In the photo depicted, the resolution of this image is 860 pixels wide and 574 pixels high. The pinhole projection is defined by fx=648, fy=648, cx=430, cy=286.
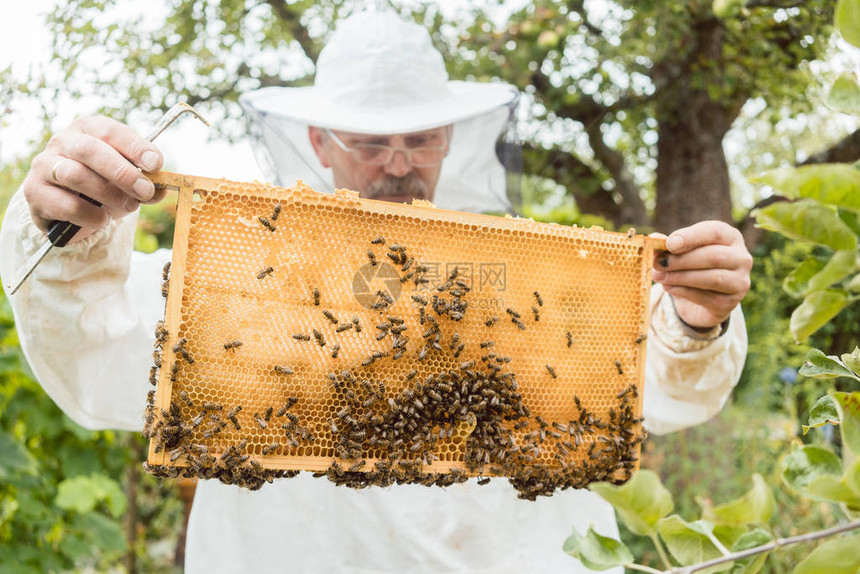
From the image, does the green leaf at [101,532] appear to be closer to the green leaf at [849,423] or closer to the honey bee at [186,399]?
the honey bee at [186,399]

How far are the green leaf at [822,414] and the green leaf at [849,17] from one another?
647 mm

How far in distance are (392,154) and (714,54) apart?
397cm

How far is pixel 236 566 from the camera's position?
2.80 m

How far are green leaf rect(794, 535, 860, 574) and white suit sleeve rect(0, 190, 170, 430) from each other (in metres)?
2.34

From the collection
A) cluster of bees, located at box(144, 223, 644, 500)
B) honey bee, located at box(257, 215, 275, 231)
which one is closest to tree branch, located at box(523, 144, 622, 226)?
cluster of bees, located at box(144, 223, 644, 500)

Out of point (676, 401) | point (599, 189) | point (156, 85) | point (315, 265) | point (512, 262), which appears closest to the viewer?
point (315, 265)

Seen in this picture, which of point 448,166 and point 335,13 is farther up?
point 335,13

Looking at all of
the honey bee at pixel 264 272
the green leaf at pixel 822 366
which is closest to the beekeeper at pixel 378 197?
the honey bee at pixel 264 272

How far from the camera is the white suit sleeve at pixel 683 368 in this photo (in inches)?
116

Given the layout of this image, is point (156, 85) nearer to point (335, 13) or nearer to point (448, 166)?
point (335, 13)

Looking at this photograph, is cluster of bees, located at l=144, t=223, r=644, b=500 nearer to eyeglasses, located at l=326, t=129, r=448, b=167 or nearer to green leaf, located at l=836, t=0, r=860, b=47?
eyeglasses, located at l=326, t=129, r=448, b=167

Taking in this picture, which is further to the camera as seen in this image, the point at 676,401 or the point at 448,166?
the point at 448,166

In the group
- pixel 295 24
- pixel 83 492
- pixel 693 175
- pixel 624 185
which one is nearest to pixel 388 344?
pixel 83 492

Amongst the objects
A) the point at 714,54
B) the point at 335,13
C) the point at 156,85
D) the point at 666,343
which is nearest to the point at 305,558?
the point at 666,343
